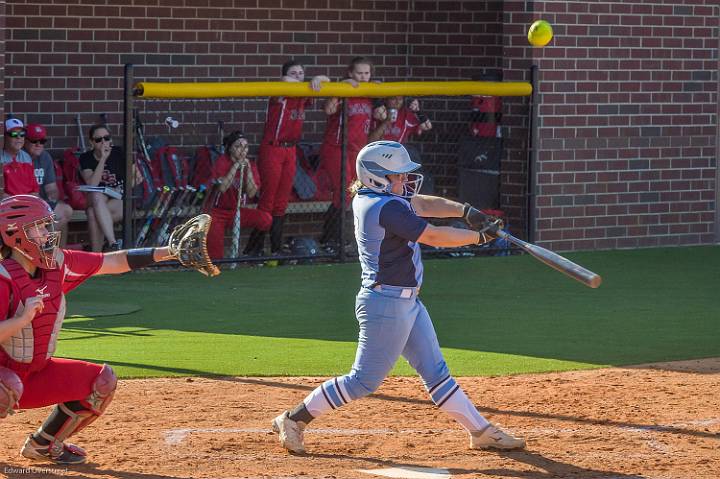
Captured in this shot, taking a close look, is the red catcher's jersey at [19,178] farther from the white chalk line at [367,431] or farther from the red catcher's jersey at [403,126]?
the white chalk line at [367,431]

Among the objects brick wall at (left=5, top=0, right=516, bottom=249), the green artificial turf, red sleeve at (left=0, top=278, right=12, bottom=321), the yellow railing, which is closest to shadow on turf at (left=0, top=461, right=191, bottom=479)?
red sleeve at (left=0, top=278, right=12, bottom=321)

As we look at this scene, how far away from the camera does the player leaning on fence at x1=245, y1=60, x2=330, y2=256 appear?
13.6 meters

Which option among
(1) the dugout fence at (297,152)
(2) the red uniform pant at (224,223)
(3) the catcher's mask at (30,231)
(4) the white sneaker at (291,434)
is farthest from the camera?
(2) the red uniform pant at (224,223)

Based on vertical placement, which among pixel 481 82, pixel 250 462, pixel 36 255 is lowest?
pixel 250 462

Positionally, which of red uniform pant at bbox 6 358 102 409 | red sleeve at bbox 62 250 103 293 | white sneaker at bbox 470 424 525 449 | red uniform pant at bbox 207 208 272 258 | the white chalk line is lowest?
the white chalk line

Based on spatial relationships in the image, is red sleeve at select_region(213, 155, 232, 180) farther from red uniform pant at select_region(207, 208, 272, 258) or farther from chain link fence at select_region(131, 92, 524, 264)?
red uniform pant at select_region(207, 208, 272, 258)

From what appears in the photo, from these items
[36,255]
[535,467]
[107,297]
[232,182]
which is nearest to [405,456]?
[535,467]

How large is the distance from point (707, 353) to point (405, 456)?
11.9ft

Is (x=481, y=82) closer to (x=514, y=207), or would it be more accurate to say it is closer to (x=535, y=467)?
(x=514, y=207)

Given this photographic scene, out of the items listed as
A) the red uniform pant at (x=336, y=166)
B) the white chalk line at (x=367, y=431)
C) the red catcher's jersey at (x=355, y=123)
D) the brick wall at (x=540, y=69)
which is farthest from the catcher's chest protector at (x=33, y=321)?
the brick wall at (x=540, y=69)

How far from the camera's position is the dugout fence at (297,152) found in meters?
13.1

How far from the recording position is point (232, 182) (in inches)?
522

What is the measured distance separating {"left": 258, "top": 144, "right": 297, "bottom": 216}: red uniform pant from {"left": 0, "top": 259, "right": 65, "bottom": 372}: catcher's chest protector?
7472 mm

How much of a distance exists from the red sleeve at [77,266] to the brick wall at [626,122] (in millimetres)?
8762
